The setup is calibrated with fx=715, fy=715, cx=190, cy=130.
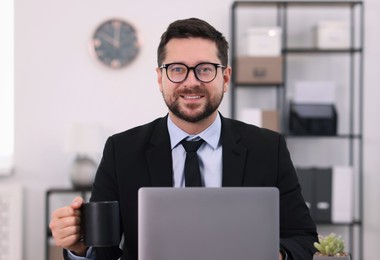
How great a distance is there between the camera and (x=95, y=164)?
14.2ft

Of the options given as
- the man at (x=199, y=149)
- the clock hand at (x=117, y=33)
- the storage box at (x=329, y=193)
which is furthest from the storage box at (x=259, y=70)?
the man at (x=199, y=149)

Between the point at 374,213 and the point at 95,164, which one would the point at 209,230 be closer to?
the point at 95,164


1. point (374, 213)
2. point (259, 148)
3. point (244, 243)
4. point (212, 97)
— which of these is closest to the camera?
point (244, 243)

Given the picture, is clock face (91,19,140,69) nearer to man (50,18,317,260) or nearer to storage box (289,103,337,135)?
storage box (289,103,337,135)

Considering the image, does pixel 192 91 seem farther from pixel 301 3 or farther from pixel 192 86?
pixel 301 3

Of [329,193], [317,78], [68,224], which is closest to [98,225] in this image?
[68,224]

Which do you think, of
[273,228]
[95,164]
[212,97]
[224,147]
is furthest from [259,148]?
[95,164]

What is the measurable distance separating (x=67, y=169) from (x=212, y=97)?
112 inches

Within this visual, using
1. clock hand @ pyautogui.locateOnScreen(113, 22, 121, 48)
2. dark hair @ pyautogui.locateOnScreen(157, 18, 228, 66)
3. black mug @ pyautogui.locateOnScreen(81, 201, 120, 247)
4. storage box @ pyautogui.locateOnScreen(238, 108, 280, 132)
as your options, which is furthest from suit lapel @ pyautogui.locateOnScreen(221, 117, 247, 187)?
clock hand @ pyautogui.locateOnScreen(113, 22, 121, 48)

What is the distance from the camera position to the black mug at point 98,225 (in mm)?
1527

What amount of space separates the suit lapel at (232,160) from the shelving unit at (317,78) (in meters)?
2.62

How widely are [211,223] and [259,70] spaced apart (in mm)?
3012

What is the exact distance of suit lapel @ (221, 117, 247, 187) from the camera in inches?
74.3

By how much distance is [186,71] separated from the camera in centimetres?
181
